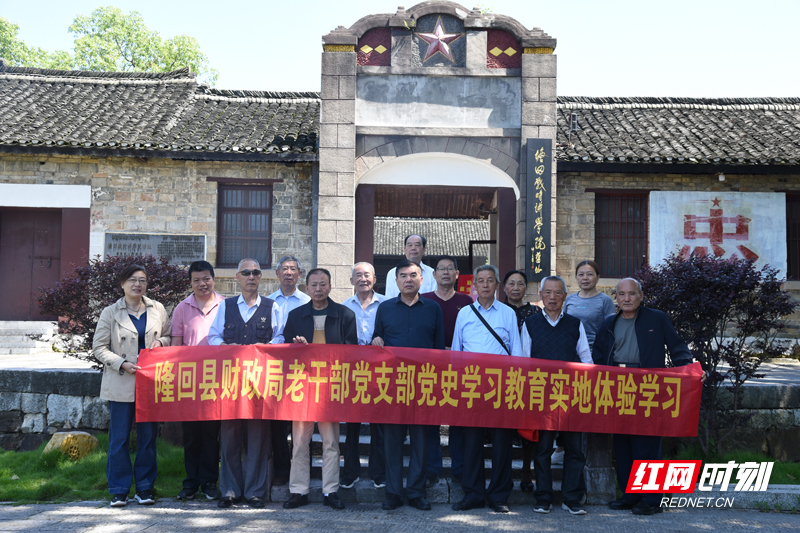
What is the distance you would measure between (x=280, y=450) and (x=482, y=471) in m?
1.63

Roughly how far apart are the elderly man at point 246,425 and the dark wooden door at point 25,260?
28.3 ft

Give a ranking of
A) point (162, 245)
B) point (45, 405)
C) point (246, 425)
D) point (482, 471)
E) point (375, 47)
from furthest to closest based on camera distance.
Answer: point (162, 245) → point (375, 47) → point (45, 405) → point (246, 425) → point (482, 471)

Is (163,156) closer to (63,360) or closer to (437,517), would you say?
(63,360)

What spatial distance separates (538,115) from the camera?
9.20m

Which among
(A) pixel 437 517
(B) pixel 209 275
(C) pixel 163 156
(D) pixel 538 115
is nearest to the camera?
(A) pixel 437 517

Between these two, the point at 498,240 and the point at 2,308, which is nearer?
the point at 498,240

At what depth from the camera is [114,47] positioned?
23828 mm

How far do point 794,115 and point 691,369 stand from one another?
11121 millimetres

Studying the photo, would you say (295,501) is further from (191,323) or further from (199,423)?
(191,323)

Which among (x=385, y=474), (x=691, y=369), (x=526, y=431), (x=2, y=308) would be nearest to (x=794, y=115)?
(x=691, y=369)

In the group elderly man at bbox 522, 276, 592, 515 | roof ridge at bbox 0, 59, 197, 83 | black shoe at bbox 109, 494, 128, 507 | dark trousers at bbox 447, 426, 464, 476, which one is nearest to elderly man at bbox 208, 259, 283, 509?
black shoe at bbox 109, 494, 128, 507

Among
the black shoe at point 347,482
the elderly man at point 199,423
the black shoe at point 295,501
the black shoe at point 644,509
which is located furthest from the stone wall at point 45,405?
the black shoe at point 644,509

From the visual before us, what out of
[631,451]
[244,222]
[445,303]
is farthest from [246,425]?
[244,222]

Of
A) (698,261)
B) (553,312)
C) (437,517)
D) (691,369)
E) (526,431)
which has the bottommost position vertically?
(437,517)
